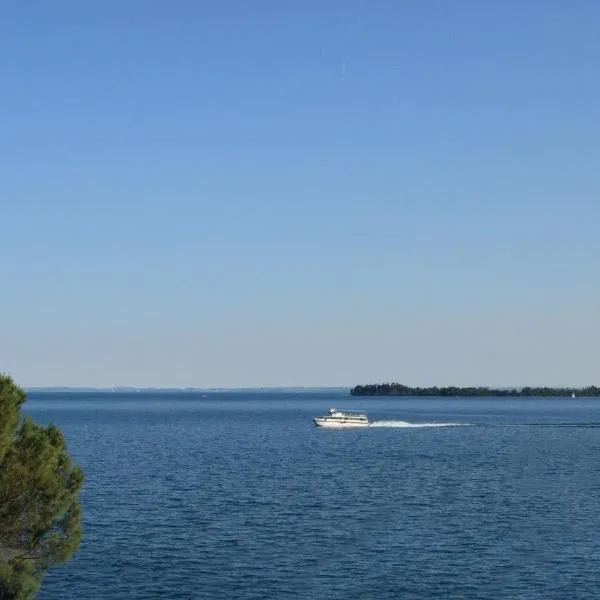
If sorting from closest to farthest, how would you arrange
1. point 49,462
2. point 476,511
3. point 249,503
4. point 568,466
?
point 49,462, point 476,511, point 249,503, point 568,466

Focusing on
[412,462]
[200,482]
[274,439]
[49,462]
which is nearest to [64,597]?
[49,462]

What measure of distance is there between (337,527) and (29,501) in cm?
3787

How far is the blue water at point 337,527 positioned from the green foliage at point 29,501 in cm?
1663

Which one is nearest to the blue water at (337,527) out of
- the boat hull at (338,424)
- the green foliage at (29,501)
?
the green foliage at (29,501)

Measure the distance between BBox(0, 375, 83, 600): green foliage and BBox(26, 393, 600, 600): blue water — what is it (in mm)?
16632

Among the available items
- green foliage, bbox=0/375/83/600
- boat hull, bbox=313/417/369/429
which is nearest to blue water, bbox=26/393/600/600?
green foliage, bbox=0/375/83/600

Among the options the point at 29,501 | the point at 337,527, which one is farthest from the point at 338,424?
the point at 29,501

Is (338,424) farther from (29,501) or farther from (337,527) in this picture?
(29,501)

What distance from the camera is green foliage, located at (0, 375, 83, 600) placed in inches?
1125

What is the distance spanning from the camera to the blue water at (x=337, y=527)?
1892 inches

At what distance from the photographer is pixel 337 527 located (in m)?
64.1

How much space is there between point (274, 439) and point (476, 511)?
3673 inches

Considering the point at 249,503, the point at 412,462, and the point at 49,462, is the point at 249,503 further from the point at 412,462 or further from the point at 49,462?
the point at 49,462

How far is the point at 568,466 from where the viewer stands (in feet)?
357
